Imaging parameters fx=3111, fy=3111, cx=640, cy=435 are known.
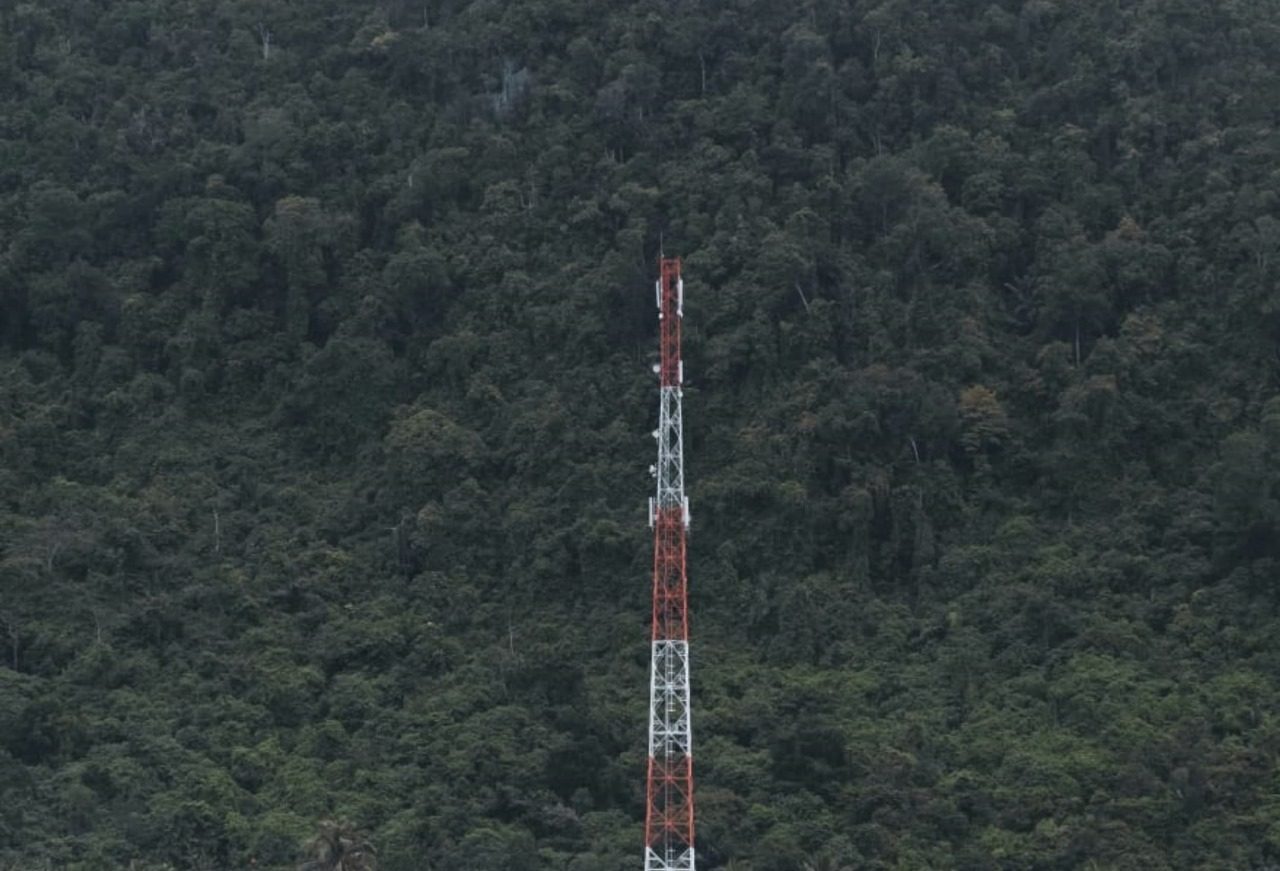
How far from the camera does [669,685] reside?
50.2m

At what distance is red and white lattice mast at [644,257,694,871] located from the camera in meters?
50.2

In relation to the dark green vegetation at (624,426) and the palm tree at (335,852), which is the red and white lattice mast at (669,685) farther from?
the palm tree at (335,852)

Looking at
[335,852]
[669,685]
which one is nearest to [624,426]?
[669,685]

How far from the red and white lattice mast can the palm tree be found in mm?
4928

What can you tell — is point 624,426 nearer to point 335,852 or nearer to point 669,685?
point 669,685

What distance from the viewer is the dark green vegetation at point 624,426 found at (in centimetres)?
5528

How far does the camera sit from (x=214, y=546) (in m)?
62.8

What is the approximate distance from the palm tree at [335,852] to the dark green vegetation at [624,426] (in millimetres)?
6101

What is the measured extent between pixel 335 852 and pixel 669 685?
6663 mm

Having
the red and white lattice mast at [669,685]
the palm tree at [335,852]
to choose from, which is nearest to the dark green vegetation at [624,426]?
the red and white lattice mast at [669,685]

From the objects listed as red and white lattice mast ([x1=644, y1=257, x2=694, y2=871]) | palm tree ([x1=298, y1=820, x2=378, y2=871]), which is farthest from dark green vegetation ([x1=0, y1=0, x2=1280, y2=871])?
palm tree ([x1=298, y1=820, x2=378, y2=871])

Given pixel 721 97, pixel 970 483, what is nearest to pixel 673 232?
pixel 721 97

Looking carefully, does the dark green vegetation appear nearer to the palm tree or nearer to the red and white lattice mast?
the red and white lattice mast

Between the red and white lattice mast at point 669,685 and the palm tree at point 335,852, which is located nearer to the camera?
the palm tree at point 335,852
